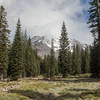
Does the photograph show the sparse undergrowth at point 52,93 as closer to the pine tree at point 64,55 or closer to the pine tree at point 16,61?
the pine tree at point 16,61

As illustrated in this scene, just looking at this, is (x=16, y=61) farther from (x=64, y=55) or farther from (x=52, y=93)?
(x=52, y=93)

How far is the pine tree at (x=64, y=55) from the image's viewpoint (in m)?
40.3

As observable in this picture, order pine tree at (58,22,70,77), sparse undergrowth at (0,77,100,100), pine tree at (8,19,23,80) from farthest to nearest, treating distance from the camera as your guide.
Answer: pine tree at (58,22,70,77) < pine tree at (8,19,23,80) < sparse undergrowth at (0,77,100,100)

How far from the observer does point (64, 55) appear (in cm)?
4222

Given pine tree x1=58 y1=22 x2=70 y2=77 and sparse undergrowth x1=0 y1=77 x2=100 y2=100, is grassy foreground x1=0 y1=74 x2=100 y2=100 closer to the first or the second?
sparse undergrowth x1=0 y1=77 x2=100 y2=100

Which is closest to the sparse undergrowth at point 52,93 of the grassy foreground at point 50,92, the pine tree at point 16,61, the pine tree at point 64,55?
the grassy foreground at point 50,92

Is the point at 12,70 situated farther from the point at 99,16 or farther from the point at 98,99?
the point at 98,99

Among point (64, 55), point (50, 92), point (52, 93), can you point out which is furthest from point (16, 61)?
point (52, 93)

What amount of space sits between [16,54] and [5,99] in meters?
26.3

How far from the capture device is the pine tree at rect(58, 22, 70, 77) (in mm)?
40312

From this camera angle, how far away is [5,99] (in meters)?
10.1

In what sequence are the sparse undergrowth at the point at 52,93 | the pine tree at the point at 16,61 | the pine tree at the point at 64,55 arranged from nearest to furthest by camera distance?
the sparse undergrowth at the point at 52,93 < the pine tree at the point at 16,61 < the pine tree at the point at 64,55

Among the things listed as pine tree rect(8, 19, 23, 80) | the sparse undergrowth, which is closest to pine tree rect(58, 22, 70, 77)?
pine tree rect(8, 19, 23, 80)

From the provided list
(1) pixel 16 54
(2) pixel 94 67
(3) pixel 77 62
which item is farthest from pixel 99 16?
(3) pixel 77 62
